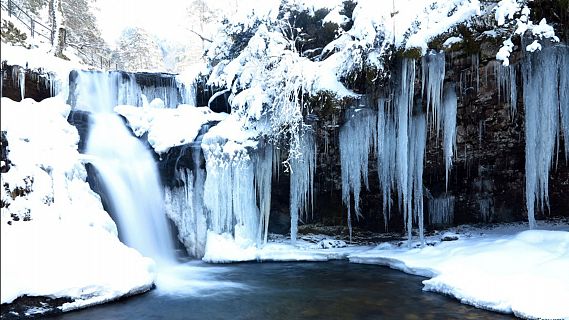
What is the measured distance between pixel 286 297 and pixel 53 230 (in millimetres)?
4645

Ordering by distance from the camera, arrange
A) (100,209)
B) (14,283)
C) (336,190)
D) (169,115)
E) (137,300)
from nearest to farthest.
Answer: (14,283)
(137,300)
(100,209)
(169,115)
(336,190)

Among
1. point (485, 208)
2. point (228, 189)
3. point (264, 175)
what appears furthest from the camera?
point (485, 208)

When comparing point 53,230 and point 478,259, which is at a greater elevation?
point 53,230

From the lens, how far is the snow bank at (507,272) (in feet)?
19.8

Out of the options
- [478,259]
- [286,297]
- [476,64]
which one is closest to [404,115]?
[476,64]

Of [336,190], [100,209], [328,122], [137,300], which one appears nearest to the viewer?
[137,300]

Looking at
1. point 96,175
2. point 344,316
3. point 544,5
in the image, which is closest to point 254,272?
point 344,316

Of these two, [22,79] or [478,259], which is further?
[22,79]

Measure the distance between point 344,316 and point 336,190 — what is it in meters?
7.50

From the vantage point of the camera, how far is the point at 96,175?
10.3 metres

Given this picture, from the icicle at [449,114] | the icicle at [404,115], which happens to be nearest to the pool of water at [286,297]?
the icicle at [404,115]

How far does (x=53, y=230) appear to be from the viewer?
25.0 feet

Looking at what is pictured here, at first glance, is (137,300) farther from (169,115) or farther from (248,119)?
(169,115)

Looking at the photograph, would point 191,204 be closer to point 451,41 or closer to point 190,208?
point 190,208
